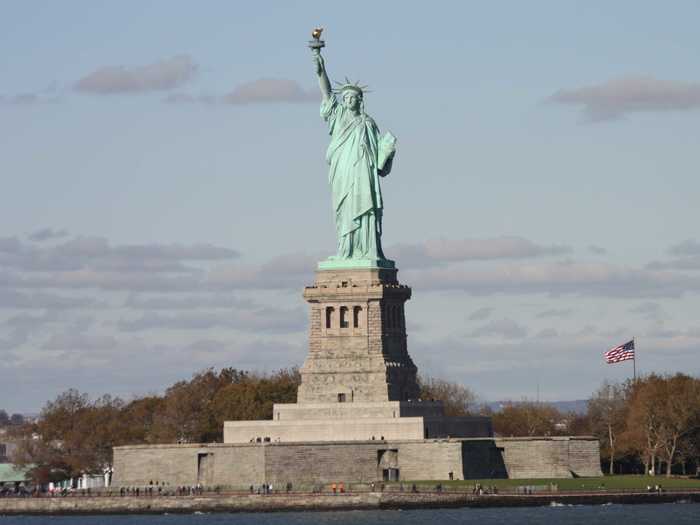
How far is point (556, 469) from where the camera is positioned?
9281cm

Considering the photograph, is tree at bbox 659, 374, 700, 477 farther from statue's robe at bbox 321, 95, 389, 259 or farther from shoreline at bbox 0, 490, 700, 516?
statue's robe at bbox 321, 95, 389, 259

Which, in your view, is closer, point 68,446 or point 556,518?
point 556,518

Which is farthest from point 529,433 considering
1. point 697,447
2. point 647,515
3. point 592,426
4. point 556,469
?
point 647,515

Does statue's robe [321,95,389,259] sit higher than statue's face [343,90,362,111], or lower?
lower

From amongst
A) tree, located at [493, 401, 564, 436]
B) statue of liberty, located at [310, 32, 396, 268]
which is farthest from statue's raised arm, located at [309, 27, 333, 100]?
tree, located at [493, 401, 564, 436]

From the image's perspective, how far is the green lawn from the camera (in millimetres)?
89312

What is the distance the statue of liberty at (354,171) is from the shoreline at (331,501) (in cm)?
1203

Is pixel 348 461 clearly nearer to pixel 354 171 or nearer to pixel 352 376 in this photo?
pixel 352 376

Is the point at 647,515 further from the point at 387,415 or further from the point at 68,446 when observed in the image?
the point at 68,446

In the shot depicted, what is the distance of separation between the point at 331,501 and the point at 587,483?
37.1ft

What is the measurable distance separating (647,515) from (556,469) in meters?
9.72

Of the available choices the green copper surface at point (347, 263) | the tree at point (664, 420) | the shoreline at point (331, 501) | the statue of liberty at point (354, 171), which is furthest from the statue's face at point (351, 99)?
the tree at point (664, 420)

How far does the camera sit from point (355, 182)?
95188 millimetres

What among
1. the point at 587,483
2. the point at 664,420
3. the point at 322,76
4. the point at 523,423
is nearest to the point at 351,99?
the point at 322,76
